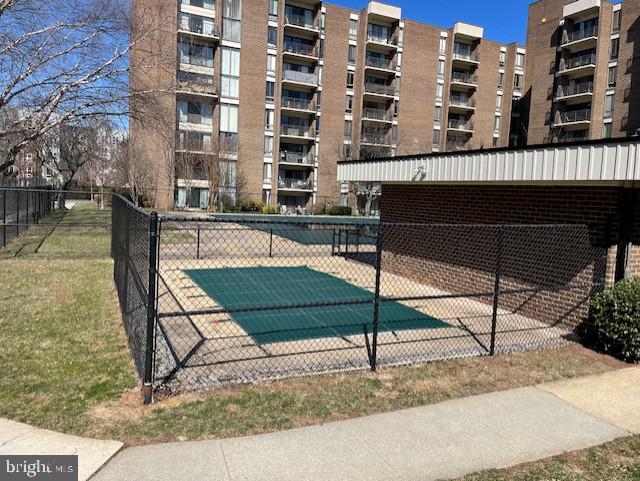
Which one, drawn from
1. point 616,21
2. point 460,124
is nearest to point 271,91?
point 460,124

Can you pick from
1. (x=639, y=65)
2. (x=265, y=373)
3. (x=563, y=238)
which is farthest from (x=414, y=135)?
(x=265, y=373)

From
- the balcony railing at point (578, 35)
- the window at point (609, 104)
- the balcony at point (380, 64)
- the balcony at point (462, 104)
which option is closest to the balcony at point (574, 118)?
the window at point (609, 104)

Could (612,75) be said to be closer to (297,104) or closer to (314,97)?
(314,97)

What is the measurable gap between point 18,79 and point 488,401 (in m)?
16.8

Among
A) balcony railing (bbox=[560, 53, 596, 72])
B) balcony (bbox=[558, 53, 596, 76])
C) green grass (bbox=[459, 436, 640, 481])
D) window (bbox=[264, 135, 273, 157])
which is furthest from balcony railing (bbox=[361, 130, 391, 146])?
green grass (bbox=[459, 436, 640, 481])

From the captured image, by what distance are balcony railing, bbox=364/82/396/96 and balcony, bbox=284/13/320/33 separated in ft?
23.3

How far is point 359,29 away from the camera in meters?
48.9

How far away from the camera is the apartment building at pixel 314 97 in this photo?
42.2m

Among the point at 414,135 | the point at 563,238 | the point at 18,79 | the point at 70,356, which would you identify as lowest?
the point at 70,356

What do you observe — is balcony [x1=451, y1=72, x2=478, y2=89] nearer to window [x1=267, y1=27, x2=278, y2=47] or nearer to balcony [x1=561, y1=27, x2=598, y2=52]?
balcony [x1=561, y1=27, x2=598, y2=52]

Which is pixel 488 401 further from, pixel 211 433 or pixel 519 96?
pixel 519 96

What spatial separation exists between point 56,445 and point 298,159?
146 feet

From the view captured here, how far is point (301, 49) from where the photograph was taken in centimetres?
4653

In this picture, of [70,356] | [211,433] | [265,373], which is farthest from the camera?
[70,356]
